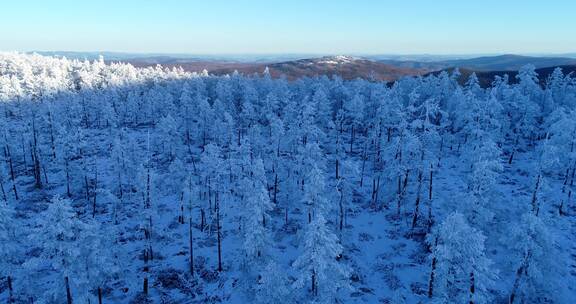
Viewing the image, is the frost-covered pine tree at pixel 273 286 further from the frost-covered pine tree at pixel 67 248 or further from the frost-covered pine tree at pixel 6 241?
the frost-covered pine tree at pixel 6 241

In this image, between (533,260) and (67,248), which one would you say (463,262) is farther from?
(67,248)

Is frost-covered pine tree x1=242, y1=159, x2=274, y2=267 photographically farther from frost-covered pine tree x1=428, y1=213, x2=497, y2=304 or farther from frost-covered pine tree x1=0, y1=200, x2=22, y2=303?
frost-covered pine tree x1=0, y1=200, x2=22, y2=303

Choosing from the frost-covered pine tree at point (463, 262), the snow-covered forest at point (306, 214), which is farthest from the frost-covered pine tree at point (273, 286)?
the frost-covered pine tree at point (463, 262)

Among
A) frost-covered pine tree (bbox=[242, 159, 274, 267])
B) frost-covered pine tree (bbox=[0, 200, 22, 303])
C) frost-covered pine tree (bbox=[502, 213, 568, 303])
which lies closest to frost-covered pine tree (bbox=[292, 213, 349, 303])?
frost-covered pine tree (bbox=[242, 159, 274, 267])

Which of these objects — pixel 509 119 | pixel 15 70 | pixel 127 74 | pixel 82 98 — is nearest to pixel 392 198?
pixel 509 119

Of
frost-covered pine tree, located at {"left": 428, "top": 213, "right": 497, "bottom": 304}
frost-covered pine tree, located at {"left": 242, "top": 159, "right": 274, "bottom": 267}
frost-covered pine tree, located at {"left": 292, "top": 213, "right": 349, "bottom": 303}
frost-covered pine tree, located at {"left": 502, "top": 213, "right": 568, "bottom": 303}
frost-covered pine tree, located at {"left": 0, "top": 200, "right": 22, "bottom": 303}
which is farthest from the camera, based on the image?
frost-covered pine tree, located at {"left": 242, "top": 159, "right": 274, "bottom": 267}

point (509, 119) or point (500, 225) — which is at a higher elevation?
point (509, 119)

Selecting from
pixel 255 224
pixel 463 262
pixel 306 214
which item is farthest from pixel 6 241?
pixel 306 214

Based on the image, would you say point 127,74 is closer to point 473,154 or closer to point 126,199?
point 126,199
